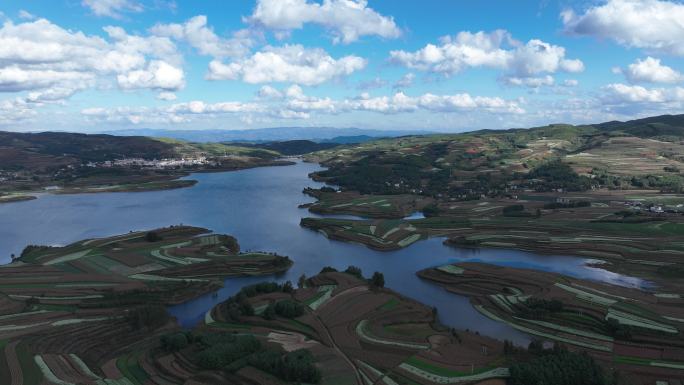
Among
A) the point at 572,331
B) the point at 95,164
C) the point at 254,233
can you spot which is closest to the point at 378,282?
the point at 572,331

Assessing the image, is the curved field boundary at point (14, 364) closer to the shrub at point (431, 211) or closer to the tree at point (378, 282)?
the tree at point (378, 282)

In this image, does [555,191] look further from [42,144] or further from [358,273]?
[42,144]

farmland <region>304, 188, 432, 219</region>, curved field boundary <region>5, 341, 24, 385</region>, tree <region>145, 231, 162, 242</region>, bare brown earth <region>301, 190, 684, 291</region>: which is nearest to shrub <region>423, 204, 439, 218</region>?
bare brown earth <region>301, 190, 684, 291</region>

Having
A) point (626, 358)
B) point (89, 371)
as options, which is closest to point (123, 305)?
point (89, 371)

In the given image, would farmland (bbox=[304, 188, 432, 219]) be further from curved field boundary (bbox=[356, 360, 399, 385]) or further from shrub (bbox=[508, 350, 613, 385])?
shrub (bbox=[508, 350, 613, 385])

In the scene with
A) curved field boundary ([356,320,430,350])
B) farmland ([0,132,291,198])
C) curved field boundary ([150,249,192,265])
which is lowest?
curved field boundary ([356,320,430,350])

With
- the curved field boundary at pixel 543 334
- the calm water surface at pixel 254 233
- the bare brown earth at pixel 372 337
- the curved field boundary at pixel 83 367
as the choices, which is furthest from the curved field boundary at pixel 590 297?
the curved field boundary at pixel 83 367
